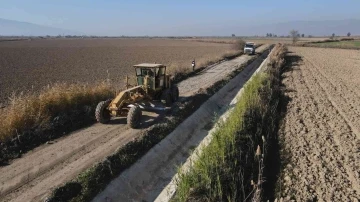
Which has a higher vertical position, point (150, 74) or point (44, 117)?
point (150, 74)

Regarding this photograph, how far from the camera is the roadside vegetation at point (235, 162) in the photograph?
25.5 feet

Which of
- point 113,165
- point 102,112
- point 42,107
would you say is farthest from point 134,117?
point 42,107

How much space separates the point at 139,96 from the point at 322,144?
747 cm

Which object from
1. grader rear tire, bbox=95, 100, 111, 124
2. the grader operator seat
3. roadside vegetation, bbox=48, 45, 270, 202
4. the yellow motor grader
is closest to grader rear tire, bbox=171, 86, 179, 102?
the yellow motor grader

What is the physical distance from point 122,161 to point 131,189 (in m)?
1.14

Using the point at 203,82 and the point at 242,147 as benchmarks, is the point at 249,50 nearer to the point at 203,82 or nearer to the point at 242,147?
the point at 203,82

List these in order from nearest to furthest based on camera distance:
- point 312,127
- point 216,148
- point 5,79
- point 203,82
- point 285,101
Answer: point 216,148 → point 312,127 → point 285,101 → point 203,82 → point 5,79

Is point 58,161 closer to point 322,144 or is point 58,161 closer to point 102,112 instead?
point 102,112

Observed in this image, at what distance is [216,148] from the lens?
9172mm

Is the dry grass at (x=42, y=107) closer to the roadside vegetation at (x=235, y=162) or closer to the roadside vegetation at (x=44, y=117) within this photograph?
the roadside vegetation at (x=44, y=117)

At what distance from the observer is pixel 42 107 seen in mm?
14102

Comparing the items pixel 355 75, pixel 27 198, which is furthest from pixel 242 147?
pixel 355 75

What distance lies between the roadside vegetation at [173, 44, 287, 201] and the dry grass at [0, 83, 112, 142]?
7.19 meters

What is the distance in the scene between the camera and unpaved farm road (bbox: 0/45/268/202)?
29.4ft
